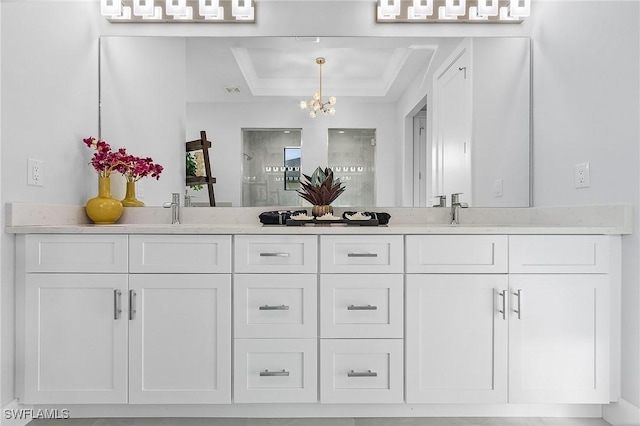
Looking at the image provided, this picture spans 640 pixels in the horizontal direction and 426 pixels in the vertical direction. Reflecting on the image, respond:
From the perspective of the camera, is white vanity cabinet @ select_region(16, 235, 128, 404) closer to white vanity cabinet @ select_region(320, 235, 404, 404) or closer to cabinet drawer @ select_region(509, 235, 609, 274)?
white vanity cabinet @ select_region(320, 235, 404, 404)

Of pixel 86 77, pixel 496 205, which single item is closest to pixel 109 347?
pixel 86 77

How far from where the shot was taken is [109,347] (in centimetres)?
170

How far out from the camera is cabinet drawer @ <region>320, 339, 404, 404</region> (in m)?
1.71

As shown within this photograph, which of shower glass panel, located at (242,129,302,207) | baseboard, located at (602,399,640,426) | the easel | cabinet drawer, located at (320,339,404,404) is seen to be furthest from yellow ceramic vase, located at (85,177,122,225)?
baseboard, located at (602,399,640,426)

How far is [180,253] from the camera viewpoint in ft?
5.59

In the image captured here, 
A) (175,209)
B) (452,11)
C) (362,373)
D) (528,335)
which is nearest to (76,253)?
(175,209)

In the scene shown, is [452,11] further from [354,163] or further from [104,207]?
[104,207]

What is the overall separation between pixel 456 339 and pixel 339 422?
0.61 m

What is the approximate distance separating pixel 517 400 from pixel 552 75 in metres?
1.58

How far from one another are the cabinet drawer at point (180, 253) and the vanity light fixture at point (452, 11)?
1.52 meters

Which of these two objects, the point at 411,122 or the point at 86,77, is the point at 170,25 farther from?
the point at 411,122

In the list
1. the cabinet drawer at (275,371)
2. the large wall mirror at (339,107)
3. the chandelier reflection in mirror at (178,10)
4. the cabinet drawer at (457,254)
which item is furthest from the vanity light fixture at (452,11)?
the cabinet drawer at (275,371)

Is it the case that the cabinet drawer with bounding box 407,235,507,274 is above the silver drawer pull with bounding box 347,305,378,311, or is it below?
above

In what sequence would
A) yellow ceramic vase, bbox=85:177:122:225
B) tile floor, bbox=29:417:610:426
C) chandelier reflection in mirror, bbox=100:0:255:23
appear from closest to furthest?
tile floor, bbox=29:417:610:426 < yellow ceramic vase, bbox=85:177:122:225 < chandelier reflection in mirror, bbox=100:0:255:23
